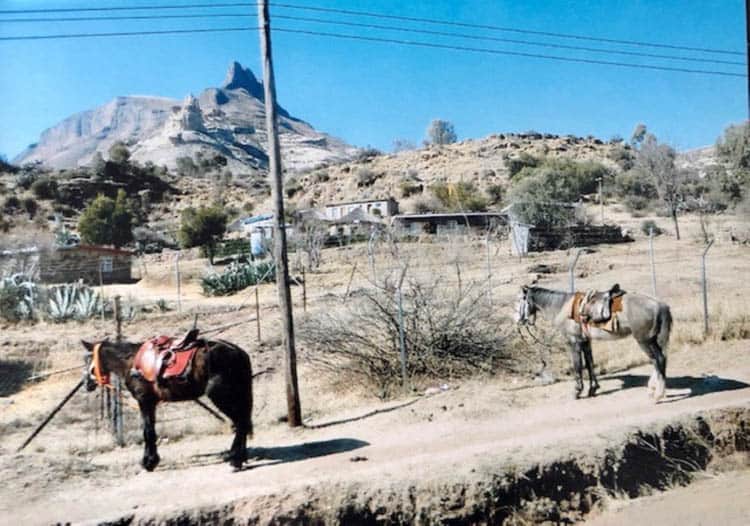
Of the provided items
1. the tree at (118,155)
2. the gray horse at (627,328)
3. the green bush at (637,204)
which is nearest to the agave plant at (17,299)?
the gray horse at (627,328)

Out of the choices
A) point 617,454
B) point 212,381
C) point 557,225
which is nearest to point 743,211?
point 557,225

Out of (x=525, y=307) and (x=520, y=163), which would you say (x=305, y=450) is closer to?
(x=525, y=307)

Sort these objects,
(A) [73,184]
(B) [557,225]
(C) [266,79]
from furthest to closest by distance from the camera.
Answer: (A) [73,184] → (B) [557,225] → (C) [266,79]

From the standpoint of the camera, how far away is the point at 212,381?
7418mm

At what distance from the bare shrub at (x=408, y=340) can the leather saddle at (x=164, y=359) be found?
5.29m

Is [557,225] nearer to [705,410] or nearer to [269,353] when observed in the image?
[269,353]

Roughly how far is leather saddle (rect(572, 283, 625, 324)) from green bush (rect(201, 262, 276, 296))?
18752 mm

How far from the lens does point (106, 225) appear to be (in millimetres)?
52875

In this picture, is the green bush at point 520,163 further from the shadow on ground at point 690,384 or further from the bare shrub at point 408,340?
the shadow on ground at point 690,384

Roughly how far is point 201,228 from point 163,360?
4238 centimetres

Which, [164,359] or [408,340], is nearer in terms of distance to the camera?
[164,359]

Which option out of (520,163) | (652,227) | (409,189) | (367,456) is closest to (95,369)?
(367,456)

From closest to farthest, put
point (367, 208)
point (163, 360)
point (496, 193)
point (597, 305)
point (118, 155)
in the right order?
point (163, 360), point (597, 305), point (367, 208), point (496, 193), point (118, 155)

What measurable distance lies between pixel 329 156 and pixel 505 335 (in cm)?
14660
